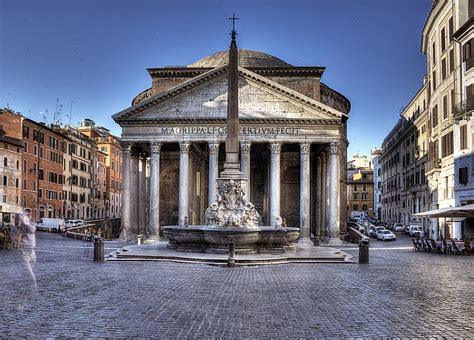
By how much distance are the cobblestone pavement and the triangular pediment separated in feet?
72.6

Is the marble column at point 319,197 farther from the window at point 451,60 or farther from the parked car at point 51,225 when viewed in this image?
the parked car at point 51,225

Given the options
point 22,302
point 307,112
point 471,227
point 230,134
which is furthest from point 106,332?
point 307,112

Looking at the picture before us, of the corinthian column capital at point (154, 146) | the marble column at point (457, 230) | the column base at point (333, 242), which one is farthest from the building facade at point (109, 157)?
the marble column at point (457, 230)

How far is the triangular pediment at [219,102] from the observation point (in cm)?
3794

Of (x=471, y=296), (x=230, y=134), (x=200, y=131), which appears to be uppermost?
(x=200, y=131)

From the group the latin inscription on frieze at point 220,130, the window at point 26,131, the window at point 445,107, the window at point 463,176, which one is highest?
the window at point 26,131

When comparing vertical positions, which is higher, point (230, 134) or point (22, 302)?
point (230, 134)

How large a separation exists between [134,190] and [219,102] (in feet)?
28.0

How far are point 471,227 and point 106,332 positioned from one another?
29.1m

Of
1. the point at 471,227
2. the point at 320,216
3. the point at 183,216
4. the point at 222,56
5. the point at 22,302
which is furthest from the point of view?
the point at 222,56

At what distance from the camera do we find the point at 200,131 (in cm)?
3822

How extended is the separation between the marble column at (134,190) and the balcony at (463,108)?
21.3 m

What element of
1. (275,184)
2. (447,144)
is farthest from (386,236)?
(275,184)

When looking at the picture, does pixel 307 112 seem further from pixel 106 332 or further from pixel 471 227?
pixel 106 332
